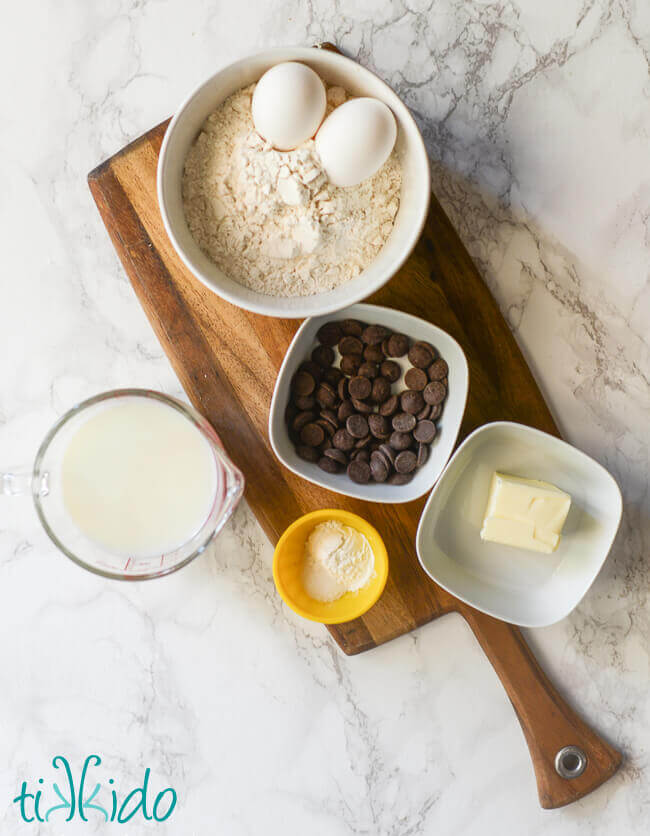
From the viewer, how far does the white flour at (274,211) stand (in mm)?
721

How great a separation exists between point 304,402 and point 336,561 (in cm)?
19

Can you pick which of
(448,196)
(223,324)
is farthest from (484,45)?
(223,324)

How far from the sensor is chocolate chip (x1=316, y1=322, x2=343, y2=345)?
2.77 ft

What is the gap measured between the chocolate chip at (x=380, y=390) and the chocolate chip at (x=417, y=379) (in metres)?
0.03

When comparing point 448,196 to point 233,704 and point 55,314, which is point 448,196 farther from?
point 233,704

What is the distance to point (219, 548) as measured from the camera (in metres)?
0.95

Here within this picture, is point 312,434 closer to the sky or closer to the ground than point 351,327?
closer to the ground

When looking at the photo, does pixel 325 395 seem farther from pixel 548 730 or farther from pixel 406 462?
pixel 548 730

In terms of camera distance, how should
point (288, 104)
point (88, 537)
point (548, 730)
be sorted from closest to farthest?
point (288, 104) → point (88, 537) → point (548, 730)

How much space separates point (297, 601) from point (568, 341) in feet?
1.54

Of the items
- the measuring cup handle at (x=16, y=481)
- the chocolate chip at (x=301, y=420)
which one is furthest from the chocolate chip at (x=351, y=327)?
the measuring cup handle at (x=16, y=481)

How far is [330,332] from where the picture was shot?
0.84m

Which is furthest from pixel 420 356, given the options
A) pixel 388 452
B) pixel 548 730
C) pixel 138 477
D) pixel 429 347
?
pixel 548 730

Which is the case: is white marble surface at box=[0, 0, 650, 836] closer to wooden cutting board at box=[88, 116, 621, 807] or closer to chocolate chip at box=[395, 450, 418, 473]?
wooden cutting board at box=[88, 116, 621, 807]
